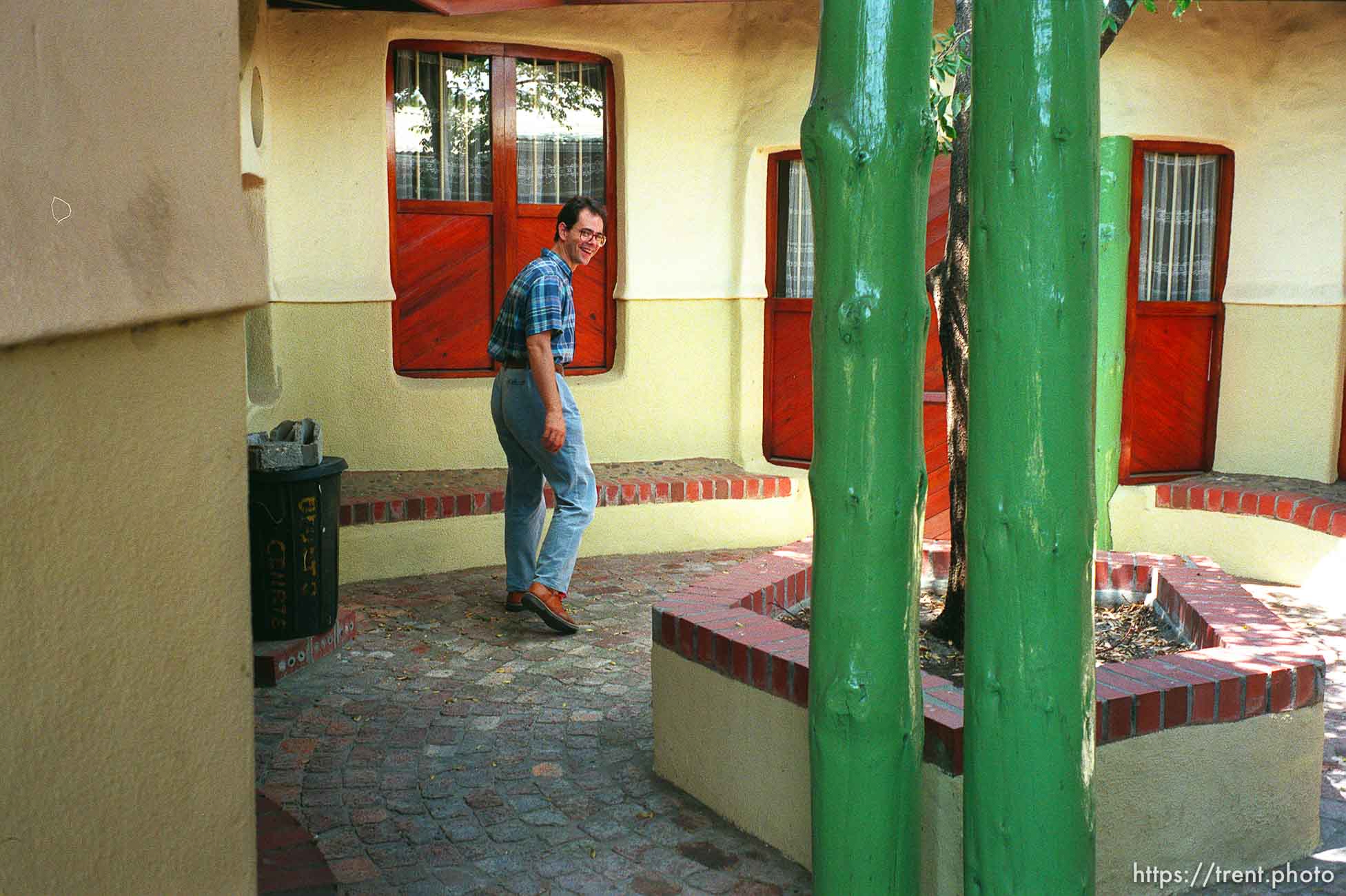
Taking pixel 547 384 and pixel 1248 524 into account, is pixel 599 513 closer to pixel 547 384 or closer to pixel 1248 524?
pixel 547 384

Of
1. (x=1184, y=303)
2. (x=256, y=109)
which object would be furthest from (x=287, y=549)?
(x=1184, y=303)

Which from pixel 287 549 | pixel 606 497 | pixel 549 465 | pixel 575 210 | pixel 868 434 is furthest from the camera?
pixel 606 497

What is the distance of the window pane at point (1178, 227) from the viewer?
320 inches

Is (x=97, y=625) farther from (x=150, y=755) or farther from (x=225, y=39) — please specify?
(x=225, y=39)

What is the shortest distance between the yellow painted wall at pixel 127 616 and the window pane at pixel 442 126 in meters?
5.95

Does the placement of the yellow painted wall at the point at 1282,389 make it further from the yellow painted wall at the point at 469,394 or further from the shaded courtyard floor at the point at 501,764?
the yellow painted wall at the point at 469,394

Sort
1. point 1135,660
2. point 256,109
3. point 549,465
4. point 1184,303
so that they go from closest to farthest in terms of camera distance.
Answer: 1. point 1135,660
2. point 549,465
3. point 256,109
4. point 1184,303

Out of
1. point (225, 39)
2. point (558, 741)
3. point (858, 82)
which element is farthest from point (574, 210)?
point (225, 39)

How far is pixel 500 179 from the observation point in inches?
325

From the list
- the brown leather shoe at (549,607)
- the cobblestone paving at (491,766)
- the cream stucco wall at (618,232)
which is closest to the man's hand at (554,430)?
the brown leather shoe at (549,607)

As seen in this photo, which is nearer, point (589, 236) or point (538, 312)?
point (538, 312)

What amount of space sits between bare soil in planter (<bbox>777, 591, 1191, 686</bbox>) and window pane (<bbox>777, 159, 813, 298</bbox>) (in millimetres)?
3843

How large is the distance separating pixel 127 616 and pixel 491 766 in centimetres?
253

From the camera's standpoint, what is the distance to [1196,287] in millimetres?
8266
